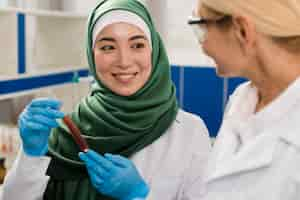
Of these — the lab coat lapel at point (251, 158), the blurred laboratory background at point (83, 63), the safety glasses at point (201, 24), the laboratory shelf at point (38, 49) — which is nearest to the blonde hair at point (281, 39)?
the safety glasses at point (201, 24)

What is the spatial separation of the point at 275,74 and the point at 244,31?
4.1 inches

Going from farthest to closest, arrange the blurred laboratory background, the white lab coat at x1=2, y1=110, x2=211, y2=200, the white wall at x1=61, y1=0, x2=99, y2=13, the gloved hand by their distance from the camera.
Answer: the white wall at x1=61, y1=0, x2=99, y2=13
the blurred laboratory background
the white lab coat at x1=2, y1=110, x2=211, y2=200
the gloved hand

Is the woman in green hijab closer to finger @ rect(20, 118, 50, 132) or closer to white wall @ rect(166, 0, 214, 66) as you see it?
finger @ rect(20, 118, 50, 132)

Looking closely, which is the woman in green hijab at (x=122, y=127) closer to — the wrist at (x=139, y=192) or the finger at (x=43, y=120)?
the finger at (x=43, y=120)

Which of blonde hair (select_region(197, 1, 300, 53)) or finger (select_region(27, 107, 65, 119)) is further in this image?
finger (select_region(27, 107, 65, 119))

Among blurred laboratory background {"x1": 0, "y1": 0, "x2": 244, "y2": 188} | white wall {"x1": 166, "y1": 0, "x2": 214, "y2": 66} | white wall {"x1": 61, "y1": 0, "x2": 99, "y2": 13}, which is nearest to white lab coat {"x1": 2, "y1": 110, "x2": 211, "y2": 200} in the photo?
blurred laboratory background {"x1": 0, "y1": 0, "x2": 244, "y2": 188}

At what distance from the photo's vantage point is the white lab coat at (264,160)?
807 millimetres

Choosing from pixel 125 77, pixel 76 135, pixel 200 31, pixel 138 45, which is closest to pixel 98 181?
pixel 76 135

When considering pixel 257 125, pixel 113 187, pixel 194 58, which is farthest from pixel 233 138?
pixel 194 58

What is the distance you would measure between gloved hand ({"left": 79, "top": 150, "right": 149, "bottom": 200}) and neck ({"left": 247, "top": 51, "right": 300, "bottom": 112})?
1.55 ft

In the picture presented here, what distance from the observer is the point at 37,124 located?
4.18 feet

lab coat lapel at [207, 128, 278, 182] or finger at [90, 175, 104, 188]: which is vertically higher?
lab coat lapel at [207, 128, 278, 182]

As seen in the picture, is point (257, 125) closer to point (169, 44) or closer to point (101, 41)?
point (101, 41)

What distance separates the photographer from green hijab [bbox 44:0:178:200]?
140cm
